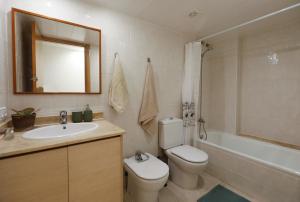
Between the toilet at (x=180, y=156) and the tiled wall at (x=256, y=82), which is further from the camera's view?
the tiled wall at (x=256, y=82)

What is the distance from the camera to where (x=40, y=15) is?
4.24 feet

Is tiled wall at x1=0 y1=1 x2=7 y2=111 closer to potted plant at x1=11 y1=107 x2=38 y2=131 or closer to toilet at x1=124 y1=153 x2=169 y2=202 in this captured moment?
potted plant at x1=11 y1=107 x2=38 y2=131

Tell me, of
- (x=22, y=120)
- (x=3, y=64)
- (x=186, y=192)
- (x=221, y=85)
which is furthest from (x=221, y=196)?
(x=3, y=64)

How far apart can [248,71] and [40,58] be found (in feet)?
9.16

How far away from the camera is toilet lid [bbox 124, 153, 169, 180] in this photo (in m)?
1.35

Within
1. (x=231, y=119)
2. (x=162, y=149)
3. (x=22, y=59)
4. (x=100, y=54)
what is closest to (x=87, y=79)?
(x=100, y=54)

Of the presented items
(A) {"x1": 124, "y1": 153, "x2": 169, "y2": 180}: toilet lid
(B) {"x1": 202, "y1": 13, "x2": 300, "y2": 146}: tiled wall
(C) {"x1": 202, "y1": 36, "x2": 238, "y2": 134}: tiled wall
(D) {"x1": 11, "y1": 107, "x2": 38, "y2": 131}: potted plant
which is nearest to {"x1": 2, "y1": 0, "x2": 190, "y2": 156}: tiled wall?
→ (D) {"x1": 11, "y1": 107, "x2": 38, "y2": 131}: potted plant

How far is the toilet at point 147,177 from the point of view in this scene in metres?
1.32

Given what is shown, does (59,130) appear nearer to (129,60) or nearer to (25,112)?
(25,112)

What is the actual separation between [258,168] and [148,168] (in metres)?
1.22

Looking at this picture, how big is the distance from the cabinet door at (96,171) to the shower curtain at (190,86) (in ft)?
4.44

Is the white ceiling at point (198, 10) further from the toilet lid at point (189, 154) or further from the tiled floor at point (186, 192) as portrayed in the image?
the tiled floor at point (186, 192)

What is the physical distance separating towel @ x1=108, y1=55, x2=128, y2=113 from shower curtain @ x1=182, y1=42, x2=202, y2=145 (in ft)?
3.43

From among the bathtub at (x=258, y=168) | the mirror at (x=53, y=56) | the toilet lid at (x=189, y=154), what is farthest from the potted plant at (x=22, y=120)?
the bathtub at (x=258, y=168)
